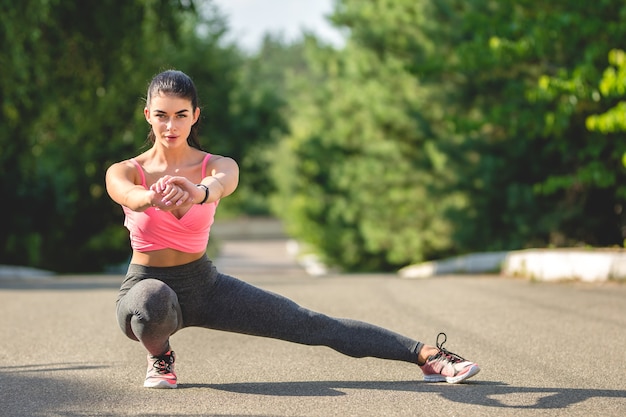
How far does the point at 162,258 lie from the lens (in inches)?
198

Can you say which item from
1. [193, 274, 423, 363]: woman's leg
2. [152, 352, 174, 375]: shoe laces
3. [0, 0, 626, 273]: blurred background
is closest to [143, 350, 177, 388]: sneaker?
[152, 352, 174, 375]: shoe laces

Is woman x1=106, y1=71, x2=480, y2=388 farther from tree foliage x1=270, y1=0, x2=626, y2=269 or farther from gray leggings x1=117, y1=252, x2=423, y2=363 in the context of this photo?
tree foliage x1=270, y1=0, x2=626, y2=269

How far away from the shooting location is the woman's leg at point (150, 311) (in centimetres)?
480

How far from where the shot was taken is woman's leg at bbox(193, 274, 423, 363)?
17.0 ft

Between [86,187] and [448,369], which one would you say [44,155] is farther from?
[448,369]

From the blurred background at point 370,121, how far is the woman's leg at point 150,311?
20.0 ft

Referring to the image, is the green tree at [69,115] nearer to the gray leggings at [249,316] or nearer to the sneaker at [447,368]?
the gray leggings at [249,316]

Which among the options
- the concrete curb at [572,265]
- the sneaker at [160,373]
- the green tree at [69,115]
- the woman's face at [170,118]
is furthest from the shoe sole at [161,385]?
the green tree at [69,115]

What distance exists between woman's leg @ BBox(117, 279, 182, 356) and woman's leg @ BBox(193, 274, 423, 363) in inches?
11.3

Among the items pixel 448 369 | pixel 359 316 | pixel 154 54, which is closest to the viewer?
pixel 448 369

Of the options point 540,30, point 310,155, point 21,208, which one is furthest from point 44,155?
point 540,30

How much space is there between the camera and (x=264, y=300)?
5.21 meters

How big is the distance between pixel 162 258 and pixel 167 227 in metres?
0.18

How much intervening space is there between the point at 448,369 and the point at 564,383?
2.10 ft
